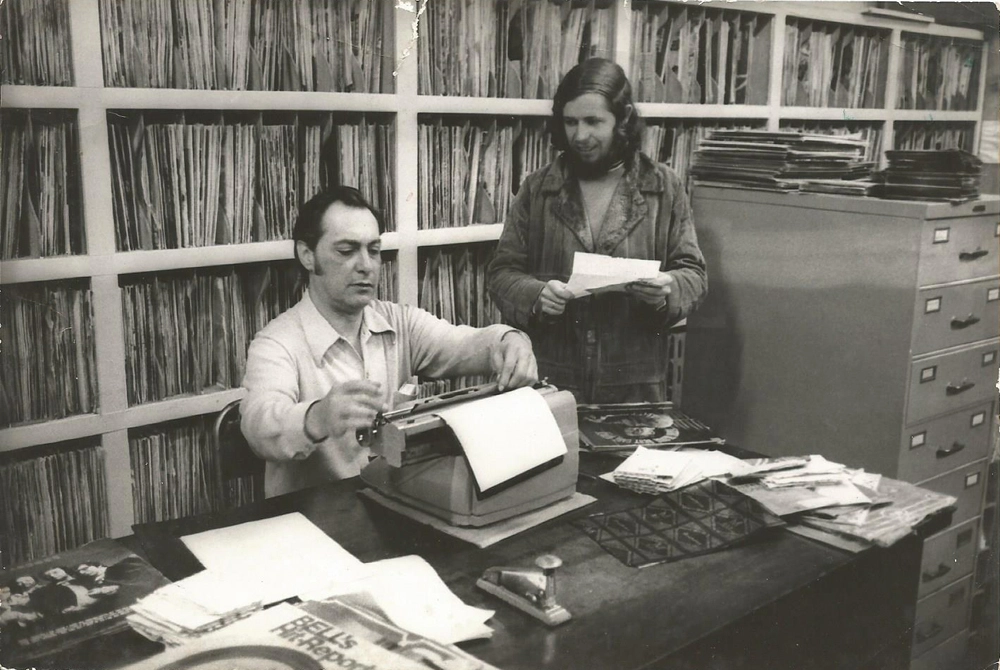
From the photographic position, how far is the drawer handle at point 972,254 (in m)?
2.53

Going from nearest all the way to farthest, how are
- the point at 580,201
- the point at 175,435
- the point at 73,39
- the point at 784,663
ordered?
the point at 784,663 < the point at 73,39 < the point at 175,435 < the point at 580,201

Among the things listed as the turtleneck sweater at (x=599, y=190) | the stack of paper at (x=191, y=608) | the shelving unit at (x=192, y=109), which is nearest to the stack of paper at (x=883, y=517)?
the stack of paper at (x=191, y=608)

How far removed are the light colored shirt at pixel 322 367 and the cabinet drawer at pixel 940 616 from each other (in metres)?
1.64

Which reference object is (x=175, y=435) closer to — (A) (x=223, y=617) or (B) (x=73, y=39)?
(B) (x=73, y=39)

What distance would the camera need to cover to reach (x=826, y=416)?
2.66 meters

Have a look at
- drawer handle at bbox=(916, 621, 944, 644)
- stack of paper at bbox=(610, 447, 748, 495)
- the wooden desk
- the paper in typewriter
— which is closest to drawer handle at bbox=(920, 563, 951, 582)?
drawer handle at bbox=(916, 621, 944, 644)

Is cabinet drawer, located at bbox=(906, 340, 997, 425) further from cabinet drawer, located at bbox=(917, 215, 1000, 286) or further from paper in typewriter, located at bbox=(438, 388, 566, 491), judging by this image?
paper in typewriter, located at bbox=(438, 388, 566, 491)

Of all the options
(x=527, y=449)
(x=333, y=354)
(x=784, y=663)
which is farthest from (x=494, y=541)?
(x=333, y=354)

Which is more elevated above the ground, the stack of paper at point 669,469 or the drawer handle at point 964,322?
the drawer handle at point 964,322

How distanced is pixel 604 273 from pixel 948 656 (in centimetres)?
172

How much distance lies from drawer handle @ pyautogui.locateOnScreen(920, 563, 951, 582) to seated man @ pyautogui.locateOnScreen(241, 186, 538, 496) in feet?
5.29

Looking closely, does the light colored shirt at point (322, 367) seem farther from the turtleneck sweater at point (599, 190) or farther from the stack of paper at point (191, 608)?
the turtleneck sweater at point (599, 190)

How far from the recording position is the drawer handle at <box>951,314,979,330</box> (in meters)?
2.57

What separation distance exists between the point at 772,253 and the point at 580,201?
0.74 m
